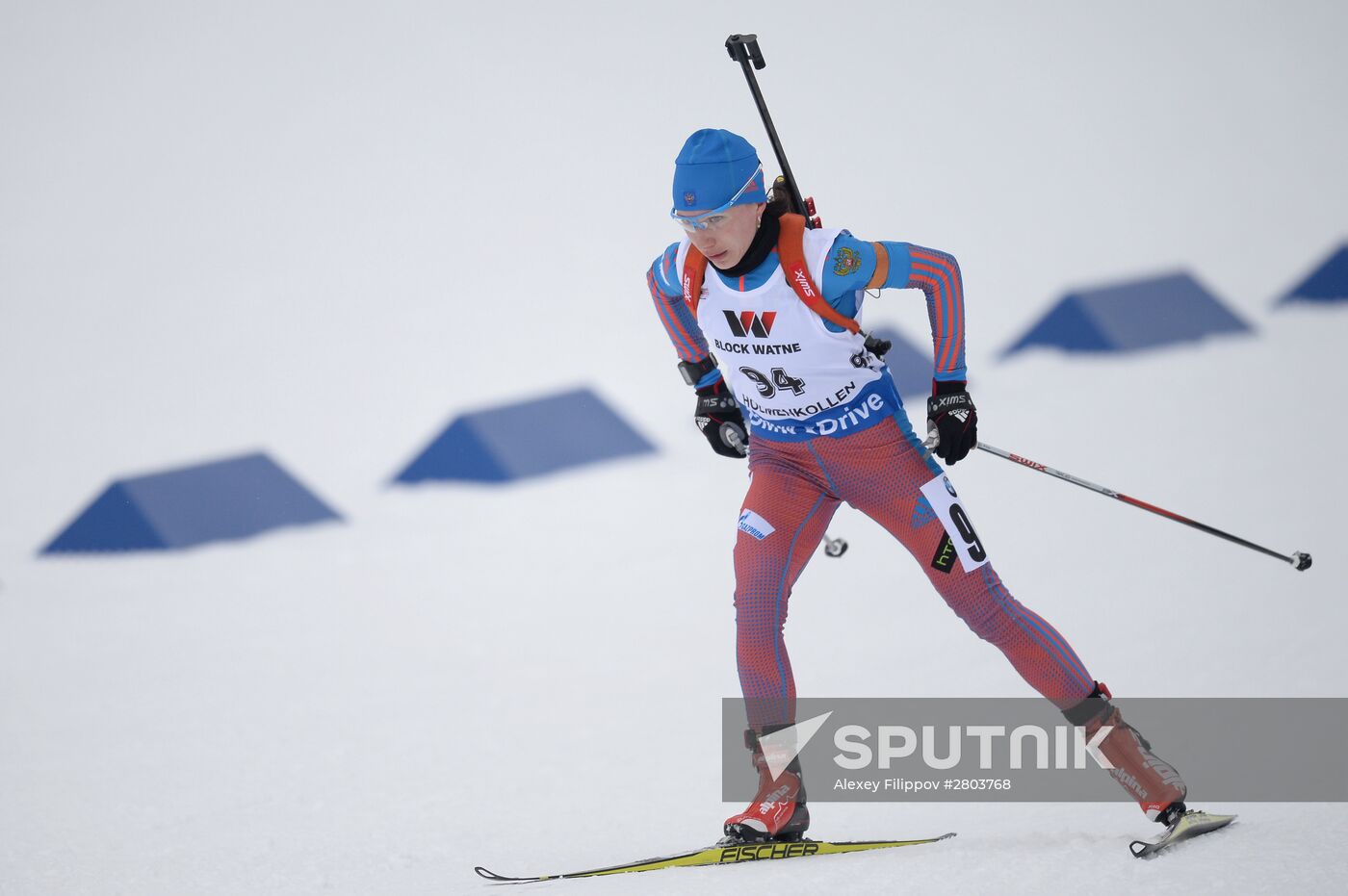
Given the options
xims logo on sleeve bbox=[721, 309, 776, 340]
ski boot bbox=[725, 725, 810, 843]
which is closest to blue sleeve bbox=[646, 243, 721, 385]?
xims logo on sleeve bbox=[721, 309, 776, 340]

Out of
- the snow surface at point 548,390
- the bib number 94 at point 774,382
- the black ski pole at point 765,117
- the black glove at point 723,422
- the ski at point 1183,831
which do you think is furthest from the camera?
the snow surface at point 548,390

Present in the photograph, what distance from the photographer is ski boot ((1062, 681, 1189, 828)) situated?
11.3 ft

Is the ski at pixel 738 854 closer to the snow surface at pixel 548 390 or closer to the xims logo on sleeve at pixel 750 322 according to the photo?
the snow surface at pixel 548 390

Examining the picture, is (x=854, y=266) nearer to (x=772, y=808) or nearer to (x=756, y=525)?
(x=756, y=525)

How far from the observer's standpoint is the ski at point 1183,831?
10.9 feet

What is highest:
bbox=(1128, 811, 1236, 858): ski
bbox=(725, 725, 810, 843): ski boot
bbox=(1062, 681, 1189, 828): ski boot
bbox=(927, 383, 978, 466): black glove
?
bbox=(927, 383, 978, 466): black glove

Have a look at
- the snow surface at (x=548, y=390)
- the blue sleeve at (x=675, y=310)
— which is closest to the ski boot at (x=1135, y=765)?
the snow surface at (x=548, y=390)

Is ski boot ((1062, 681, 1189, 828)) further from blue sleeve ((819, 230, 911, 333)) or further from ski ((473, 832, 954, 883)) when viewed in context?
blue sleeve ((819, 230, 911, 333))

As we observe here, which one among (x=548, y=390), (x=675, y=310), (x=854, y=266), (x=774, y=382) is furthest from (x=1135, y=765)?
(x=548, y=390)

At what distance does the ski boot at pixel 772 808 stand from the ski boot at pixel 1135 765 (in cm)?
71

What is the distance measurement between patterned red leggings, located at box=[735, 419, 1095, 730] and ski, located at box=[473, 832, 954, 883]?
30cm

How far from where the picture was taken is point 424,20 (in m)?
9.83

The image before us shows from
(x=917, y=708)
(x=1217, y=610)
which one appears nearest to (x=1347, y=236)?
(x=1217, y=610)

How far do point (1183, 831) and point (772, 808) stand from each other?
3.18 feet
